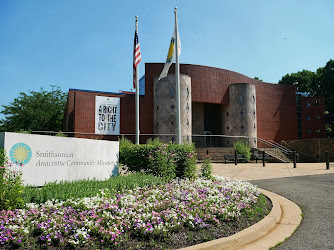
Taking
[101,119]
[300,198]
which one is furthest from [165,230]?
[101,119]

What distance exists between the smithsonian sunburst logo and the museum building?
18.6 m

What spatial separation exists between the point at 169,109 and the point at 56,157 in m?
20.3

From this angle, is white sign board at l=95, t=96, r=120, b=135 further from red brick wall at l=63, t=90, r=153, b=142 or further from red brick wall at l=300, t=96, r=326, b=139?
red brick wall at l=300, t=96, r=326, b=139

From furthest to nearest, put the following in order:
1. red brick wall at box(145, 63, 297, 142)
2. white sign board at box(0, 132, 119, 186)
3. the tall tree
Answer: the tall tree < red brick wall at box(145, 63, 297, 142) < white sign board at box(0, 132, 119, 186)

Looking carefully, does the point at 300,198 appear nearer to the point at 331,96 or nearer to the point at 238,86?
the point at 238,86

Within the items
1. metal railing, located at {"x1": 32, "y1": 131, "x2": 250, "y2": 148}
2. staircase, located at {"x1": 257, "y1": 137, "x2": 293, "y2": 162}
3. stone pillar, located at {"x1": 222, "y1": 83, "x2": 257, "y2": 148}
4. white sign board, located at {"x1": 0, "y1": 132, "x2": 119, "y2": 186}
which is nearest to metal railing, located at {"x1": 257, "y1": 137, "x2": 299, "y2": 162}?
staircase, located at {"x1": 257, "y1": 137, "x2": 293, "y2": 162}

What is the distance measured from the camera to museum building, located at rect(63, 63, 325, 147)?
26.9 m

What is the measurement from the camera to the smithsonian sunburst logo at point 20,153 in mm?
7078

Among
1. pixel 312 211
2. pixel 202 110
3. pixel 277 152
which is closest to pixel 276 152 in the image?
pixel 277 152

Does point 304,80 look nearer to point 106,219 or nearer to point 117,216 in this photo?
point 117,216

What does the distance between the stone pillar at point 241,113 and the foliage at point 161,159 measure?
23.1 meters

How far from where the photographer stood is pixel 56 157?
816 cm

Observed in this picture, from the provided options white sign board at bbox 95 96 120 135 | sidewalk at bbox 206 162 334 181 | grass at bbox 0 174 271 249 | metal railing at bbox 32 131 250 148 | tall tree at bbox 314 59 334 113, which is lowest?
sidewalk at bbox 206 162 334 181

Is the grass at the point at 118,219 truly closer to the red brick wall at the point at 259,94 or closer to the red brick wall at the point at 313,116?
the red brick wall at the point at 259,94
